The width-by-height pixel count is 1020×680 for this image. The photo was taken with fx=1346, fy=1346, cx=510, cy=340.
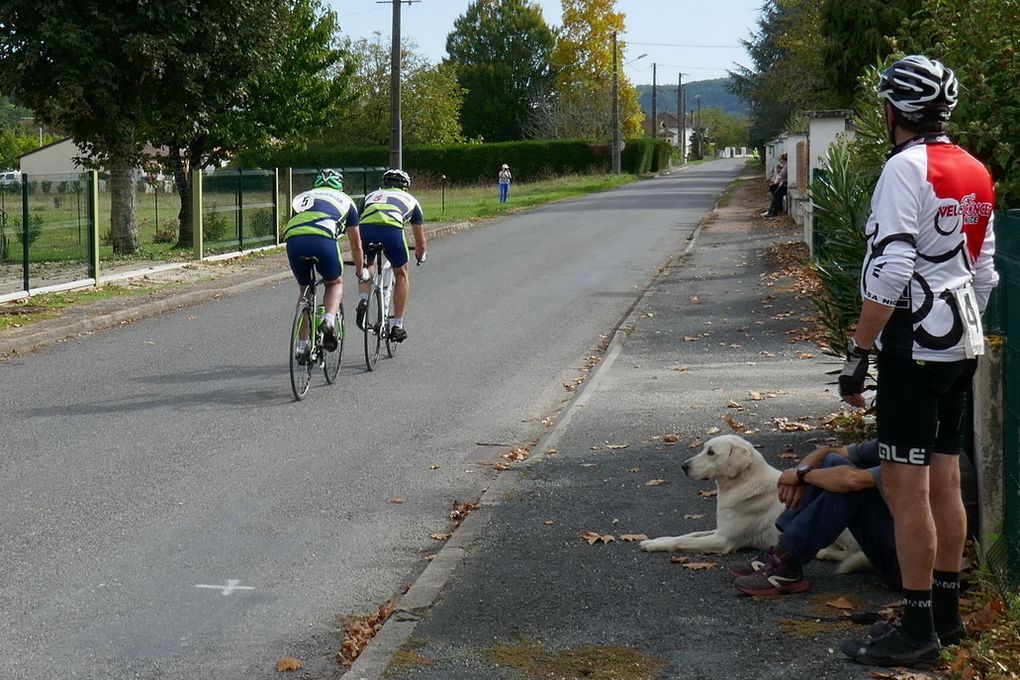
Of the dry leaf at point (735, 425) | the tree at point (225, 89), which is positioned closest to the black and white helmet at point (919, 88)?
the dry leaf at point (735, 425)

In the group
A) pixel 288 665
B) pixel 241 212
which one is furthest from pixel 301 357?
pixel 241 212

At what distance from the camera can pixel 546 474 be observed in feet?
26.3

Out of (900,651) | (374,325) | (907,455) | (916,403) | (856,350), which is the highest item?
(856,350)

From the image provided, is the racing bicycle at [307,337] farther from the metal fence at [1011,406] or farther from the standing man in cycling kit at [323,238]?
the metal fence at [1011,406]

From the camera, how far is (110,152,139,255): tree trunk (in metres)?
25.5

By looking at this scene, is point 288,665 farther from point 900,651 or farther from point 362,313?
point 362,313

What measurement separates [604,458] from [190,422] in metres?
3.25

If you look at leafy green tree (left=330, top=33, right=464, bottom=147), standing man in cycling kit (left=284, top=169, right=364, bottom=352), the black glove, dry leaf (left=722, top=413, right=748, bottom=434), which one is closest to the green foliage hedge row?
leafy green tree (left=330, top=33, right=464, bottom=147)

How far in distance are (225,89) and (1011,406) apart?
73.9 feet

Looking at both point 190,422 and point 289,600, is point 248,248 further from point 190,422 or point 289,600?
point 289,600

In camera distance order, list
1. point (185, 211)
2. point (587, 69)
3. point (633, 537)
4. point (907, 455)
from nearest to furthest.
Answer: point (907, 455) → point (633, 537) → point (185, 211) → point (587, 69)

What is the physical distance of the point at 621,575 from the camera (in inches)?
233

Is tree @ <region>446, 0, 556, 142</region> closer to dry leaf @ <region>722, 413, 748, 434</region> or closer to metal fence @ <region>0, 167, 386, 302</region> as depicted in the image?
metal fence @ <region>0, 167, 386, 302</region>

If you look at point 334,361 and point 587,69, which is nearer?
point 334,361
